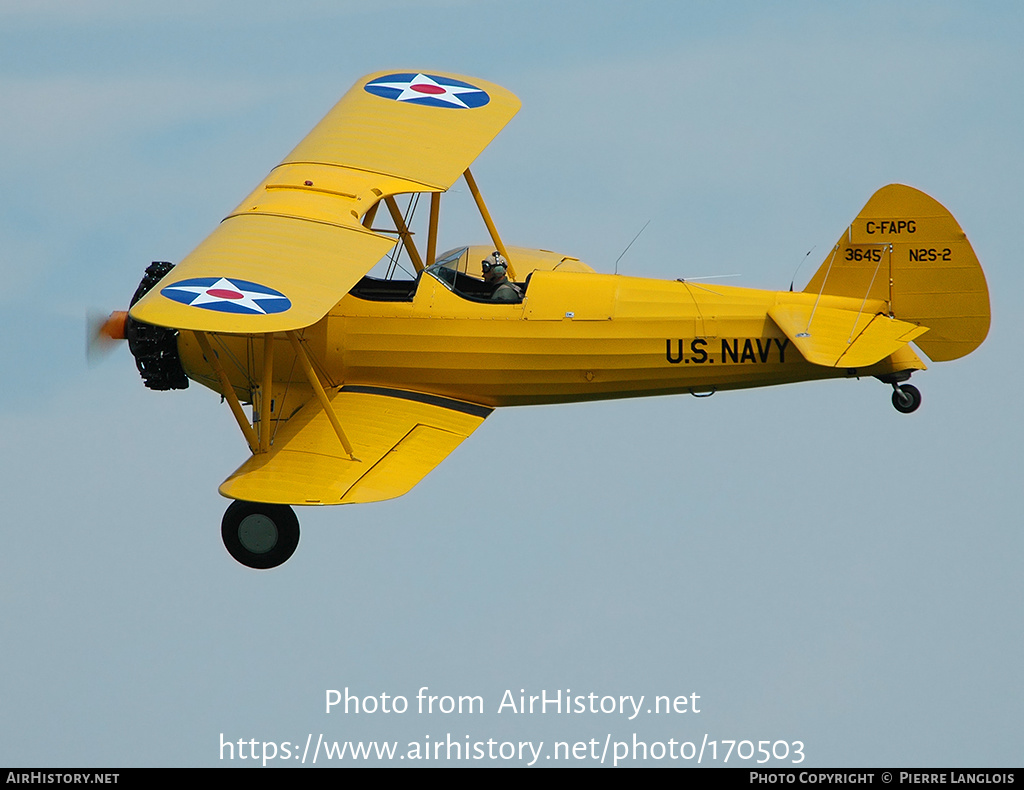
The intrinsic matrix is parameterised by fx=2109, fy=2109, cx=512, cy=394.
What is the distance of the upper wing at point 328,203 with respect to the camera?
17.0 meters

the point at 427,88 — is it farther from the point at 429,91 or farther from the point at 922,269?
the point at 922,269

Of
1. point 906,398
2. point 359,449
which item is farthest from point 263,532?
point 906,398

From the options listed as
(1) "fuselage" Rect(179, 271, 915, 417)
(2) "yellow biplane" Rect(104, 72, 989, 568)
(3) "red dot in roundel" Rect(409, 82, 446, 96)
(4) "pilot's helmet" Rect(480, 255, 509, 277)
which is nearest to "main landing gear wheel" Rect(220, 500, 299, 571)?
(2) "yellow biplane" Rect(104, 72, 989, 568)

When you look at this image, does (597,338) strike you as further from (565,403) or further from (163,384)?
(163,384)

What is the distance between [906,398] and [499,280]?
12.5 feet

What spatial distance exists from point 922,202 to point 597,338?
311 cm

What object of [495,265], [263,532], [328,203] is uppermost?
[328,203]

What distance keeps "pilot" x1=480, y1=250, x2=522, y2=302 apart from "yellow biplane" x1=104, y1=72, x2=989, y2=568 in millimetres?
60

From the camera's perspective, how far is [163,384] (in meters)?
19.4

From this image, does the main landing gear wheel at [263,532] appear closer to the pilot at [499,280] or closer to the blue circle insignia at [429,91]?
the pilot at [499,280]

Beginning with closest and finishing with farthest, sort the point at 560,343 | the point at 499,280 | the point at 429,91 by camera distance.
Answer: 1. the point at 560,343
2. the point at 499,280
3. the point at 429,91

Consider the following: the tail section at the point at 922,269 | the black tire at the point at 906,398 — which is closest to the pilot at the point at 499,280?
the tail section at the point at 922,269

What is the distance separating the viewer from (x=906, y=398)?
18781 millimetres

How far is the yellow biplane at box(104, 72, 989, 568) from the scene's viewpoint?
1820 centimetres
